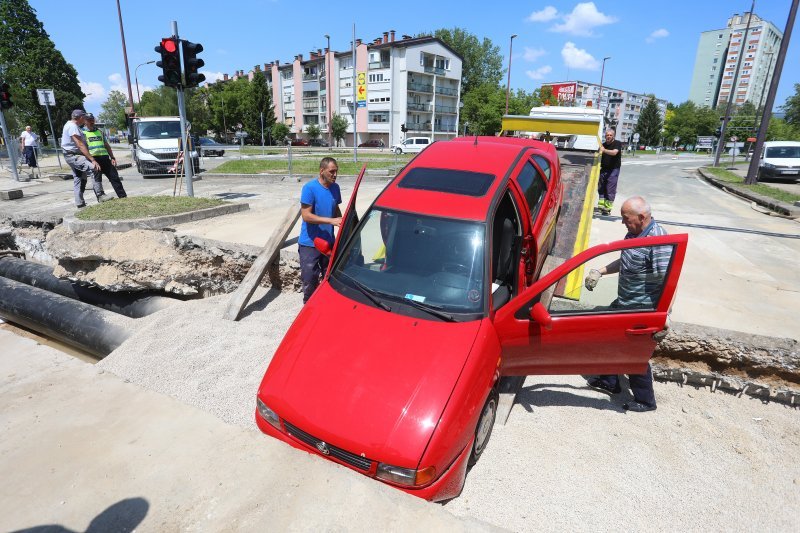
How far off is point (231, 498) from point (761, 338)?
4.78 metres

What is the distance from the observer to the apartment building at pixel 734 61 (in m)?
118

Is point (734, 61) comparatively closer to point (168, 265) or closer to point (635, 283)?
point (635, 283)

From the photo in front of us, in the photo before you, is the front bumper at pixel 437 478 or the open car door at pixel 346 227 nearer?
the front bumper at pixel 437 478

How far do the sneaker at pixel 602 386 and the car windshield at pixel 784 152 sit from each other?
881 inches

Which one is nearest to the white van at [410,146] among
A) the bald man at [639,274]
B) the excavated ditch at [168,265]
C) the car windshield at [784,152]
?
the car windshield at [784,152]

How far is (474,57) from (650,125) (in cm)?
3576

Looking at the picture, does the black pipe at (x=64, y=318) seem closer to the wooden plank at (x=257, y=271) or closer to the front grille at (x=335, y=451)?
the wooden plank at (x=257, y=271)

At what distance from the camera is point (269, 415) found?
2.88 metres

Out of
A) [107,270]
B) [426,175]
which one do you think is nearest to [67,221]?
[107,270]

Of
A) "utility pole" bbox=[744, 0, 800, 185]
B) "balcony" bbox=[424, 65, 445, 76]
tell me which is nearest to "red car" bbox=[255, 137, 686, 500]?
"utility pole" bbox=[744, 0, 800, 185]

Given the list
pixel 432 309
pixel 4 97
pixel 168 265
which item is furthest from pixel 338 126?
pixel 432 309

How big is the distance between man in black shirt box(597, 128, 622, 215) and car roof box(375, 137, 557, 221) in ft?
16.4

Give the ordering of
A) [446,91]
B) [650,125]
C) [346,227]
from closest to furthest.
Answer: [346,227] → [446,91] → [650,125]

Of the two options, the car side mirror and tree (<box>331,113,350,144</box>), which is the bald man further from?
tree (<box>331,113,350,144</box>)
